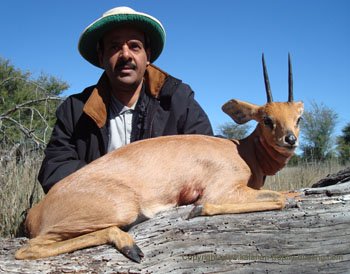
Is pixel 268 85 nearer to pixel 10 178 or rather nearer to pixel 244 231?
pixel 244 231

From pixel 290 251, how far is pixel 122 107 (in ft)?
11.2

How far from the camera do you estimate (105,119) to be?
5781 mm

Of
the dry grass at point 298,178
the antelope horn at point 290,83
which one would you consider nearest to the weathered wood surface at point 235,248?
the antelope horn at point 290,83

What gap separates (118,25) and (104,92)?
3.12 ft

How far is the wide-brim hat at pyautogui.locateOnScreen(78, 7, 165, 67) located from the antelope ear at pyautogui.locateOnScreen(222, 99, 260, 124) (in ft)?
5.16

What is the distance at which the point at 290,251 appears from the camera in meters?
3.49

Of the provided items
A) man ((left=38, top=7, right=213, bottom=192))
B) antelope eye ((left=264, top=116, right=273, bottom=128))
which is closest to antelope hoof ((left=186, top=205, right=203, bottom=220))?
antelope eye ((left=264, top=116, right=273, bottom=128))

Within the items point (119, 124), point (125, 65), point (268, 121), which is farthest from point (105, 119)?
point (268, 121)

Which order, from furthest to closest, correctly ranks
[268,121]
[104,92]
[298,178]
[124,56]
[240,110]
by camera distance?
[298,178], [104,92], [124,56], [240,110], [268,121]

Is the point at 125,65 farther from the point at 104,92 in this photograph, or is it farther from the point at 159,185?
the point at 159,185

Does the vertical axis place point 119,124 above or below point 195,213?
above

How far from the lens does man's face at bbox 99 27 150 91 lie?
5.63 m

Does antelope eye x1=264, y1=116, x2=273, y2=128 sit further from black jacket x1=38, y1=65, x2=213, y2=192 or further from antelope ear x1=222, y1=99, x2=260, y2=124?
black jacket x1=38, y1=65, x2=213, y2=192

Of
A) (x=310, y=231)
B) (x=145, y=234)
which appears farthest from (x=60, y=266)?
(x=310, y=231)
